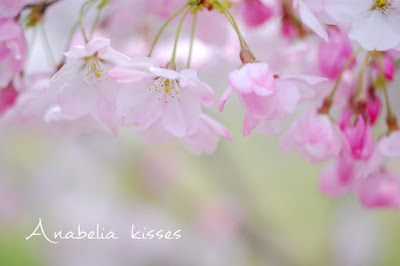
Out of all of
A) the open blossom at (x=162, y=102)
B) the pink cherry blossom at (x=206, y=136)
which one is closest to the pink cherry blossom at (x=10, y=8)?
the open blossom at (x=162, y=102)

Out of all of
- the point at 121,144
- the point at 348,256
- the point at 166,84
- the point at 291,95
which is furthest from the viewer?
the point at 121,144

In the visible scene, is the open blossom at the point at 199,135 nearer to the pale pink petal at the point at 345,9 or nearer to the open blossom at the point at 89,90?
the open blossom at the point at 89,90

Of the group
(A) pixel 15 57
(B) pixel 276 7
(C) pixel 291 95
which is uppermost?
(B) pixel 276 7

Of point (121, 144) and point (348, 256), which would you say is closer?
point (348, 256)

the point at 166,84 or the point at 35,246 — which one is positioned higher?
the point at 35,246

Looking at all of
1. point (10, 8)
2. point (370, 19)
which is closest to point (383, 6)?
point (370, 19)

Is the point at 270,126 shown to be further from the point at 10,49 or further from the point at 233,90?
the point at 10,49

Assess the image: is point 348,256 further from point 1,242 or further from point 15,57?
point 1,242

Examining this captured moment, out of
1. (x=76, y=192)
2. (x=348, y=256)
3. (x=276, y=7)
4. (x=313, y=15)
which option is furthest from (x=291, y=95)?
(x=76, y=192)
